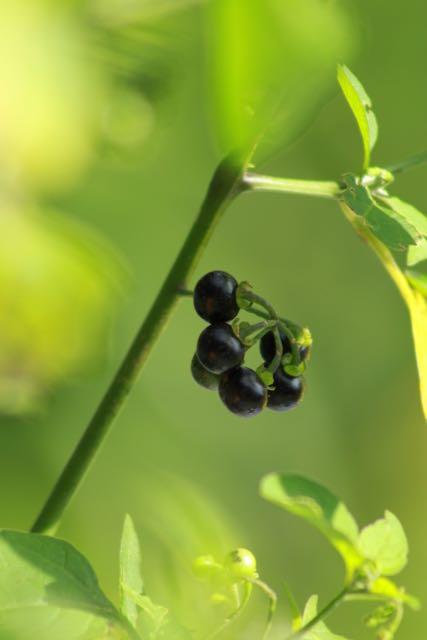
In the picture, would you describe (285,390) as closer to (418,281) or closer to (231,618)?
(418,281)

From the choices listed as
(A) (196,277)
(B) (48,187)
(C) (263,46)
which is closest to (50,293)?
(B) (48,187)

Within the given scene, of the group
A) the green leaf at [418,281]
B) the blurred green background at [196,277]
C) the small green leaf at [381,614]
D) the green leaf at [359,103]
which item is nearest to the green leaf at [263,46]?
the blurred green background at [196,277]

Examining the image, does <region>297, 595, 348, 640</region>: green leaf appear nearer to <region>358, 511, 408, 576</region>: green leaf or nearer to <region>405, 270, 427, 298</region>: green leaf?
<region>358, 511, 408, 576</region>: green leaf

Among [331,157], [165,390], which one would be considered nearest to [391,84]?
[331,157]

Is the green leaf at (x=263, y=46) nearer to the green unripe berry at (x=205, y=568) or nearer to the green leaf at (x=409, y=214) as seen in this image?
the green leaf at (x=409, y=214)

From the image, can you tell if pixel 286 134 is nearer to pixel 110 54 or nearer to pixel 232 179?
pixel 232 179
